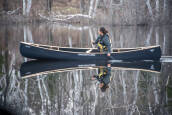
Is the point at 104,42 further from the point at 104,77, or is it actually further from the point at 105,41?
the point at 104,77

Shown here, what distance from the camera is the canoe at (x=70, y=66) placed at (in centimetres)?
1293

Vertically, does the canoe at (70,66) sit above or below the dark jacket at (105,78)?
above

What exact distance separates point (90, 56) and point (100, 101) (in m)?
5.65

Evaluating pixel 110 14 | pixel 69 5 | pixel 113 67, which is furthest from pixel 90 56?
pixel 69 5

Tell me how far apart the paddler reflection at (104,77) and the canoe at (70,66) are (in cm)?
54

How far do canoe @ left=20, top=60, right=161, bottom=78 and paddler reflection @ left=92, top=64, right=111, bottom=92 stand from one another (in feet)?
1.76

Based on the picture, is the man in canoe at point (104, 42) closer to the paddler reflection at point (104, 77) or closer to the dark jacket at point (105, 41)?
the dark jacket at point (105, 41)

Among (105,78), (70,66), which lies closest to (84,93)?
(105,78)

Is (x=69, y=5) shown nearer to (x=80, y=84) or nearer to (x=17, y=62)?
(x=17, y=62)

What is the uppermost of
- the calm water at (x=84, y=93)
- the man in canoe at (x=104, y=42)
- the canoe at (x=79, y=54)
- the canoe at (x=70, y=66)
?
the man in canoe at (x=104, y=42)

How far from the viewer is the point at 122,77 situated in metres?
11.9

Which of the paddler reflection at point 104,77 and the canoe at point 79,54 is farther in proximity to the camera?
the canoe at point 79,54

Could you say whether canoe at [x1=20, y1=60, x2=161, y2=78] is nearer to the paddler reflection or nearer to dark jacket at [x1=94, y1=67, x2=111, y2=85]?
the paddler reflection

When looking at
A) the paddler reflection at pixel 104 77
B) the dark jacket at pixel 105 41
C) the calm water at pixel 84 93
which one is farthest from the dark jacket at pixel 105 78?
the dark jacket at pixel 105 41
